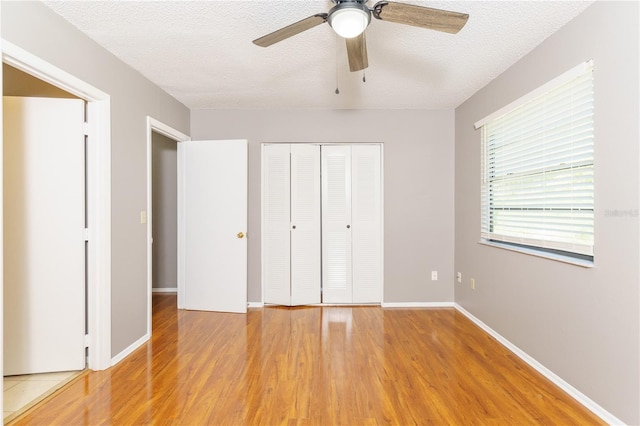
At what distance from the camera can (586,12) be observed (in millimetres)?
1993

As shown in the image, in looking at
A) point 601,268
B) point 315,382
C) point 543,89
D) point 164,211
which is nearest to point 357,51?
point 543,89

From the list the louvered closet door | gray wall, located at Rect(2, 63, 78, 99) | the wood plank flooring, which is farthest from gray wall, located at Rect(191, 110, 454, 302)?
gray wall, located at Rect(2, 63, 78, 99)

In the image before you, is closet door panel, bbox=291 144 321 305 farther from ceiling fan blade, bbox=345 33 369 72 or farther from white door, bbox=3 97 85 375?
white door, bbox=3 97 85 375

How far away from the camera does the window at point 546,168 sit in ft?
6.72

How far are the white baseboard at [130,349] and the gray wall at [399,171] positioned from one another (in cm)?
130

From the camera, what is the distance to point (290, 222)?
Answer: 4051 mm

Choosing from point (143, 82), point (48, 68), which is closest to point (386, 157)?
point (143, 82)

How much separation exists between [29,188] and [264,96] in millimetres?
2208

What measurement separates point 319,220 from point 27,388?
Answer: 9.60 feet

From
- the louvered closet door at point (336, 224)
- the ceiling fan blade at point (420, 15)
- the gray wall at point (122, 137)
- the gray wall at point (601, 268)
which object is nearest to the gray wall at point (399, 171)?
the louvered closet door at point (336, 224)

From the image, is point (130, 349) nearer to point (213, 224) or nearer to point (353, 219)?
point (213, 224)

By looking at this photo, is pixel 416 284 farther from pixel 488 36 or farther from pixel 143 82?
pixel 143 82

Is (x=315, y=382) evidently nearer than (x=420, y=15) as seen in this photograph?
No

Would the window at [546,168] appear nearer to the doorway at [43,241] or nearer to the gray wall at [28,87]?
the doorway at [43,241]
